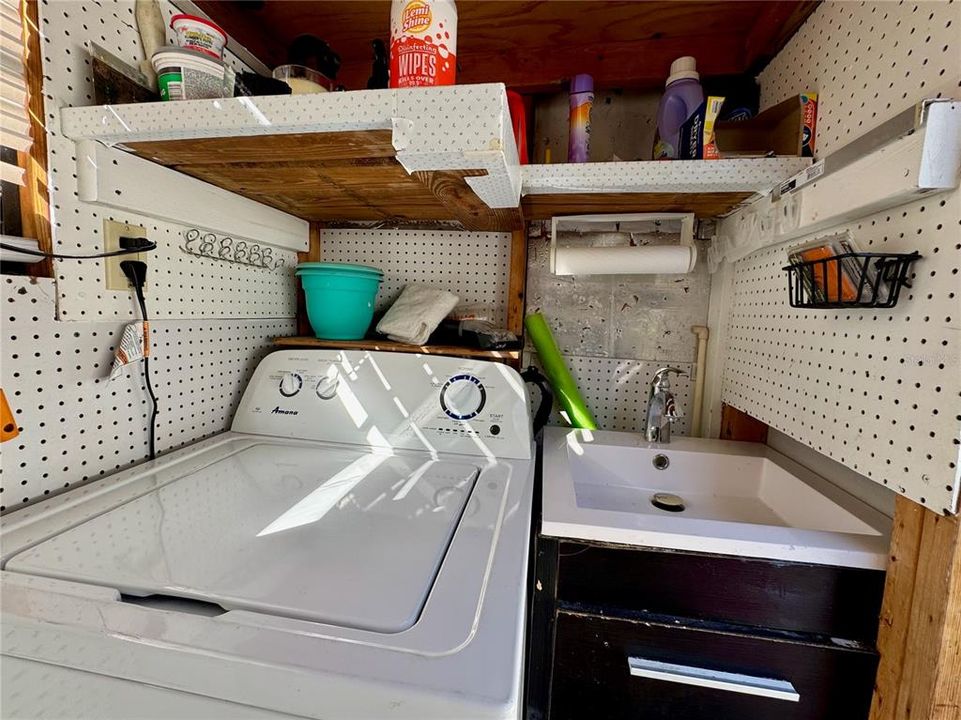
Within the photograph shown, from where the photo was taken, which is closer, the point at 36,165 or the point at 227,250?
the point at 36,165

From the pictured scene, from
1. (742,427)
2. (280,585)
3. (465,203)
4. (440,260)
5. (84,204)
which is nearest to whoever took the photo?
(280,585)

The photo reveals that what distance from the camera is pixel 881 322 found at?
636mm

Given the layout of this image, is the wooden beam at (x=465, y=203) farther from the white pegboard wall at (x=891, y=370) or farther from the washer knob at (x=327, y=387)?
the white pegboard wall at (x=891, y=370)

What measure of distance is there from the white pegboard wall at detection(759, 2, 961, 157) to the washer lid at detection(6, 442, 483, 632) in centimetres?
94

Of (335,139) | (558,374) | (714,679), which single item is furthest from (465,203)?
(714,679)

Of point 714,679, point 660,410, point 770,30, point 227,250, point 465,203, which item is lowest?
point 714,679

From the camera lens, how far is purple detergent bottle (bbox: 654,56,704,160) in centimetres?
102

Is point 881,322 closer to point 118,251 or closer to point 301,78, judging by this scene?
point 301,78

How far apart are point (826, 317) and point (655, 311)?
1.67 ft

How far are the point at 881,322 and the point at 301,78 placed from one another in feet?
3.71

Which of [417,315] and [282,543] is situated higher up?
[417,315]

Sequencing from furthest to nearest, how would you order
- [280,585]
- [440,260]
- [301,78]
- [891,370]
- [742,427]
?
[440,260] < [742,427] < [301,78] < [891,370] < [280,585]

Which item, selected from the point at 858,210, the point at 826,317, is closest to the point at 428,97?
the point at 858,210

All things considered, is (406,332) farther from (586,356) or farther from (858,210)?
(858,210)
